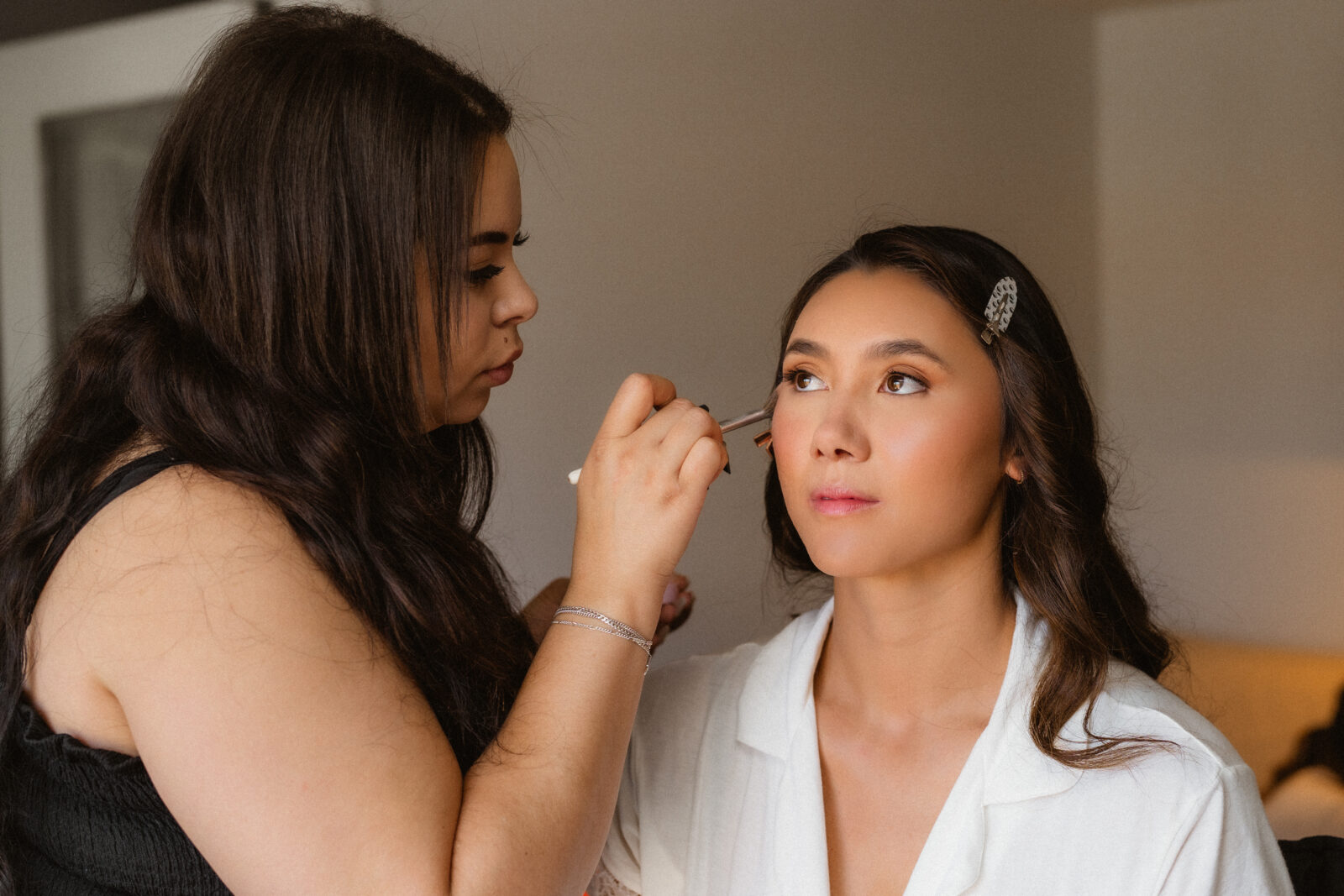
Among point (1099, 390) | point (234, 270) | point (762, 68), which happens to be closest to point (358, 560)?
point (234, 270)

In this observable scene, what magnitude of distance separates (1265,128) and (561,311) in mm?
2037

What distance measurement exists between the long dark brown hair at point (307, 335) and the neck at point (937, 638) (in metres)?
0.56

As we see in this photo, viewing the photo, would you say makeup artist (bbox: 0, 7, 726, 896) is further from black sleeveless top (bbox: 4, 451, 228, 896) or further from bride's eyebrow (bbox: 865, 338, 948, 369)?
bride's eyebrow (bbox: 865, 338, 948, 369)

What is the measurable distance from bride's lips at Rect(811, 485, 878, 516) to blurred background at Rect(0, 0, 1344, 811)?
3.36ft

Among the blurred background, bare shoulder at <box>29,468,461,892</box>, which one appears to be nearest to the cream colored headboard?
the blurred background

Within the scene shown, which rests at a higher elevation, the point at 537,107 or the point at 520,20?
the point at 520,20

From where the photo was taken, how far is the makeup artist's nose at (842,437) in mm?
1366

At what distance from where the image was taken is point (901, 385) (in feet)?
4.67

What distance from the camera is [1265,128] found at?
3.14 m

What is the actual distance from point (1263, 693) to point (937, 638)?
80.0 inches

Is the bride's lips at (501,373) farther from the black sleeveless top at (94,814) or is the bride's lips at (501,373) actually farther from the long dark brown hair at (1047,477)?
the long dark brown hair at (1047,477)

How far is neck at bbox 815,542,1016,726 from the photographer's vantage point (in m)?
1.48

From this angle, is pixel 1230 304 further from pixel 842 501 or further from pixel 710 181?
pixel 842 501

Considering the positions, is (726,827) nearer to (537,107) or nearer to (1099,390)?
(537,107)
